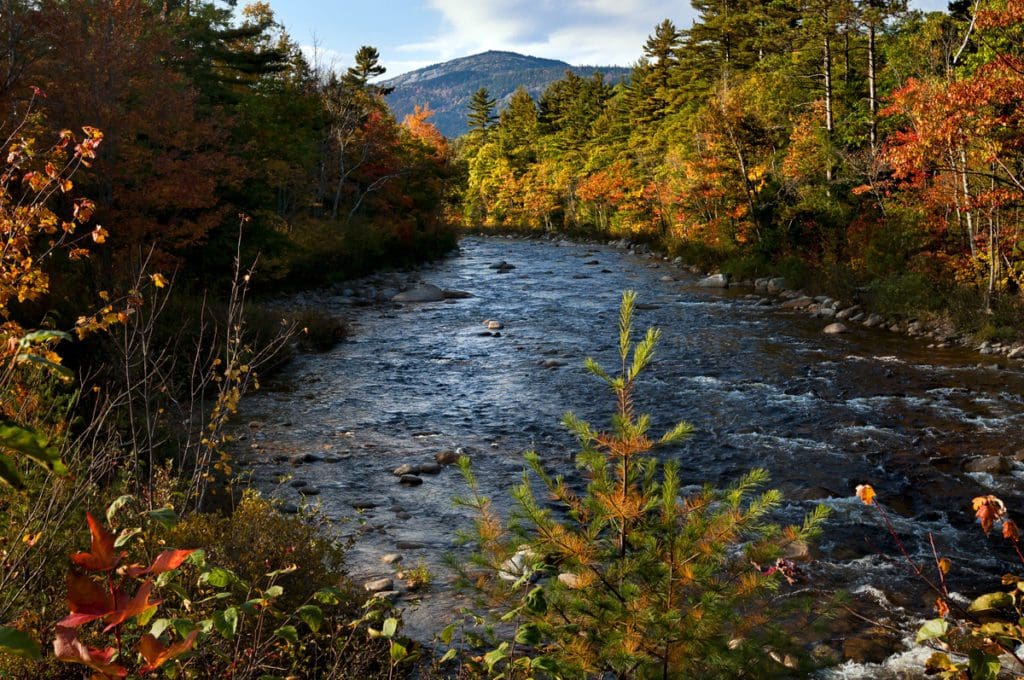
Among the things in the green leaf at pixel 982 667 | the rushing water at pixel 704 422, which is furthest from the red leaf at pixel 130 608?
the rushing water at pixel 704 422

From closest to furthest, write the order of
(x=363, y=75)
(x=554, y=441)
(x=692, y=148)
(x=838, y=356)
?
(x=554, y=441)
(x=838, y=356)
(x=692, y=148)
(x=363, y=75)

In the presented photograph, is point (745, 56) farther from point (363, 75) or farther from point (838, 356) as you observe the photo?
point (838, 356)

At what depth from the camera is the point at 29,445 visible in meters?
1.36

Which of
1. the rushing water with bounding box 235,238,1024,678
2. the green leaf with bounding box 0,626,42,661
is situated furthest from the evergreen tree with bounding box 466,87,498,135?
the green leaf with bounding box 0,626,42,661

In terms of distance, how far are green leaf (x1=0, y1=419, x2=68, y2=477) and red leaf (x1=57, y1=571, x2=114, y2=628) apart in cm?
23

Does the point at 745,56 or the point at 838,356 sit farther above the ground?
the point at 745,56

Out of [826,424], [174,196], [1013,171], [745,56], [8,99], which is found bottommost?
[826,424]

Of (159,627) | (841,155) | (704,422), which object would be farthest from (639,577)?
(841,155)

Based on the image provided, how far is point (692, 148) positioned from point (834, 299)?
59.0 ft

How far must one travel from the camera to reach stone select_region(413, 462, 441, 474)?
7848 mm

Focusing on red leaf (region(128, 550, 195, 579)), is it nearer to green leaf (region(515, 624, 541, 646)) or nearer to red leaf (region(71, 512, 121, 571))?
red leaf (region(71, 512, 121, 571))

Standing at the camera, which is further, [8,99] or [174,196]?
[174,196]

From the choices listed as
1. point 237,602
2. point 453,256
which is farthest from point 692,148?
point 237,602

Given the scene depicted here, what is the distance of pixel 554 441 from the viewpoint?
897 cm
